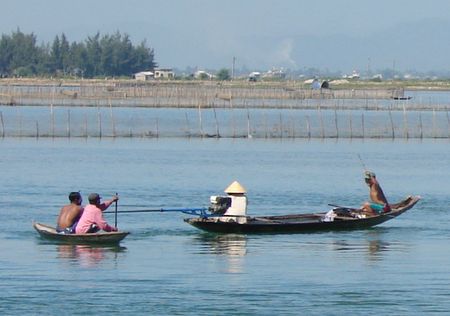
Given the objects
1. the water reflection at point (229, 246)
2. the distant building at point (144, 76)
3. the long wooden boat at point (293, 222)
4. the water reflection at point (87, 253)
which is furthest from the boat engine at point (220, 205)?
the distant building at point (144, 76)

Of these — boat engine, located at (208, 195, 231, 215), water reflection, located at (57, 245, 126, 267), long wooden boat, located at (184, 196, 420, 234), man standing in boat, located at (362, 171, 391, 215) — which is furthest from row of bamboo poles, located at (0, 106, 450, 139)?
water reflection, located at (57, 245, 126, 267)

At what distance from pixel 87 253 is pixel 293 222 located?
5.57 meters

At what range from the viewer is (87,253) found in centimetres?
2525

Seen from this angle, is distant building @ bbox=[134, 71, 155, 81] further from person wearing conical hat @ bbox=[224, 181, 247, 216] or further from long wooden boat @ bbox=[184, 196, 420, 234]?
person wearing conical hat @ bbox=[224, 181, 247, 216]

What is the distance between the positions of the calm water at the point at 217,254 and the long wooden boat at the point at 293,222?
238 millimetres

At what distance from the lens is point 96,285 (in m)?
21.9

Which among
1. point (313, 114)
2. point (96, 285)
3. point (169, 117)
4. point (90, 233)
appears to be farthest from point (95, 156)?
point (313, 114)

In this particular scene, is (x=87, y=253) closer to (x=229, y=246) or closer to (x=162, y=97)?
(x=229, y=246)

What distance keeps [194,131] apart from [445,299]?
53.8m

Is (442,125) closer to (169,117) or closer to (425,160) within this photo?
(169,117)

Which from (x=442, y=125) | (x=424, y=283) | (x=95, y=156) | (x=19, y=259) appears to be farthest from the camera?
(x=442, y=125)

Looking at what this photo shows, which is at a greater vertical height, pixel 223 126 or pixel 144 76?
pixel 144 76

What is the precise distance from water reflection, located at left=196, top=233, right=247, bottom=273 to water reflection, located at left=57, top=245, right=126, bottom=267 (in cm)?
185

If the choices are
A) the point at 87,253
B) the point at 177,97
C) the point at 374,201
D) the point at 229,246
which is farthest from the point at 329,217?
the point at 177,97
